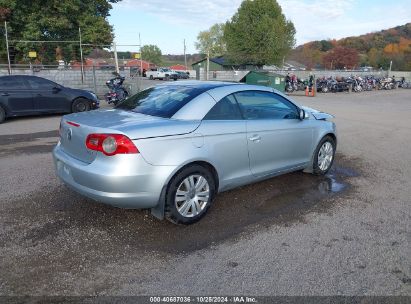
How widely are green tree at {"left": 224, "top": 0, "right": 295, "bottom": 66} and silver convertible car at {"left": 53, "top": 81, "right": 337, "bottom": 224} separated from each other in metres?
46.5

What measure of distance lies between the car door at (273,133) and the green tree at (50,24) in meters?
22.6

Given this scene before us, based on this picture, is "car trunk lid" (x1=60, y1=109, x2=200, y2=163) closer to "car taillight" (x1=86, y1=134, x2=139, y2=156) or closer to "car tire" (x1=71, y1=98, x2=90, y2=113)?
"car taillight" (x1=86, y1=134, x2=139, y2=156)

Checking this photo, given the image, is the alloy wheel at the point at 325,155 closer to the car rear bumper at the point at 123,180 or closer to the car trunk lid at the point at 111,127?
the car trunk lid at the point at 111,127

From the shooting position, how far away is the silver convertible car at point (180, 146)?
3658 mm

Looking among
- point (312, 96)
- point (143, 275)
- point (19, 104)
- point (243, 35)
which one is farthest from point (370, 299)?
point (243, 35)

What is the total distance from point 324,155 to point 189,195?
290cm

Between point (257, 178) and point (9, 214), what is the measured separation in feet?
9.81

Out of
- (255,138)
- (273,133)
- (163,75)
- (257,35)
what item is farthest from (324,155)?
(163,75)

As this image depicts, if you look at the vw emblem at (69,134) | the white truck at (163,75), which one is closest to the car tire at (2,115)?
the vw emblem at (69,134)

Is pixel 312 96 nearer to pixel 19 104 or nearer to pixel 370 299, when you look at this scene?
pixel 19 104

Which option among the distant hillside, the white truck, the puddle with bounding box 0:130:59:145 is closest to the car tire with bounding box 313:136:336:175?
the puddle with bounding box 0:130:59:145

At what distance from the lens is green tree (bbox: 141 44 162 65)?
384ft

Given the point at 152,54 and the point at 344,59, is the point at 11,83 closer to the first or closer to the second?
the point at 344,59

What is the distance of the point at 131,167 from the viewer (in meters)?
3.61
